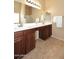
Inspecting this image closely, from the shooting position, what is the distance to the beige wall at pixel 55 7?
228 inches

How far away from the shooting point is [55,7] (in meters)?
6.08

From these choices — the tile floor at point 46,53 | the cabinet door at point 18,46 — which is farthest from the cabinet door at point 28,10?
the cabinet door at point 18,46

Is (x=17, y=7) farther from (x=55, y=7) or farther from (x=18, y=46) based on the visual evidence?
(x=55, y=7)

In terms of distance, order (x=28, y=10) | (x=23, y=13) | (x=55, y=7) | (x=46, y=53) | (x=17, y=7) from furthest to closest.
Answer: (x=55, y=7), (x=28, y=10), (x=23, y=13), (x=17, y=7), (x=46, y=53)

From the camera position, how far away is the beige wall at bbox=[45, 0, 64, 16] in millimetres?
5799

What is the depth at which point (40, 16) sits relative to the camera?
5.82 m

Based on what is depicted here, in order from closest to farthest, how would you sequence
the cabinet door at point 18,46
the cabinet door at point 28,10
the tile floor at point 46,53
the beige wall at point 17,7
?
the cabinet door at point 18,46, the tile floor at point 46,53, the beige wall at point 17,7, the cabinet door at point 28,10

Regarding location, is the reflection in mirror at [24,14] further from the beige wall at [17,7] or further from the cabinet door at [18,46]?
the cabinet door at [18,46]

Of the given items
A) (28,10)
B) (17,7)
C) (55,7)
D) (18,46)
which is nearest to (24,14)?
(28,10)

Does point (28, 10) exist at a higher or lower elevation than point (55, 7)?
lower

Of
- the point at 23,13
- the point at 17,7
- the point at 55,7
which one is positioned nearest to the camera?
the point at 17,7
